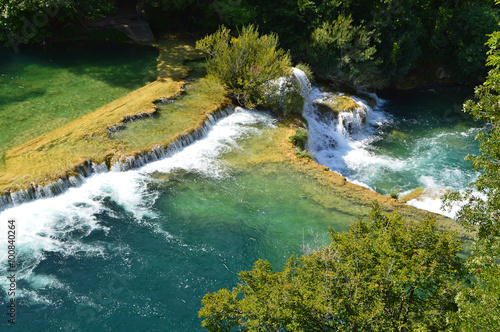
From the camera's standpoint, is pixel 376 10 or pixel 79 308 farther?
pixel 376 10

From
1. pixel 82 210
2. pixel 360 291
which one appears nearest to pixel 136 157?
pixel 82 210

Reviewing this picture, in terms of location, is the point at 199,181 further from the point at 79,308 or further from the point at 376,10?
the point at 376,10

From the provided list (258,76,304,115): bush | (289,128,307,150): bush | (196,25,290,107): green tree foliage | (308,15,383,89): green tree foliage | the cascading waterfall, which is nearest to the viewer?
the cascading waterfall

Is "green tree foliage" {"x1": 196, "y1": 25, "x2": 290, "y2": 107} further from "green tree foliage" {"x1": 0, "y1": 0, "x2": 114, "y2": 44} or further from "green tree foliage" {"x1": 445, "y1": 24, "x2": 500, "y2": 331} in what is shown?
"green tree foliage" {"x1": 445, "y1": 24, "x2": 500, "y2": 331}

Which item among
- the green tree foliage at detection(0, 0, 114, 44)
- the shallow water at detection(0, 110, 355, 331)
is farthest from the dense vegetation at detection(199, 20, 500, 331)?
the green tree foliage at detection(0, 0, 114, 44)

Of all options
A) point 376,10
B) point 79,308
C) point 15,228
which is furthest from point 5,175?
point 376,10

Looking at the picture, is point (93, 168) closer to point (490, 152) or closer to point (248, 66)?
point (248, 66)

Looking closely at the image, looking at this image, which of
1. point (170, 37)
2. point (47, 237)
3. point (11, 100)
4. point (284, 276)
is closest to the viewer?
point (284, 276)

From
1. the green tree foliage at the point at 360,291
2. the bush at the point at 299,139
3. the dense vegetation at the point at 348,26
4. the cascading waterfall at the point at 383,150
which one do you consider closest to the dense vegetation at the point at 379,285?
the green tree foliage at the point at 360,291
